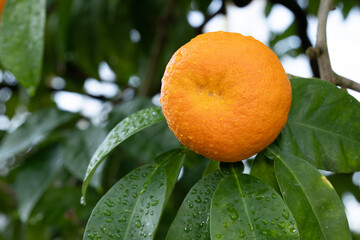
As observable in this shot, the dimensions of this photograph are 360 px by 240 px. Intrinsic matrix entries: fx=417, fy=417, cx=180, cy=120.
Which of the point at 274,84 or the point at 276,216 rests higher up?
the point at 274,84

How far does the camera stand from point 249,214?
1.66 ft

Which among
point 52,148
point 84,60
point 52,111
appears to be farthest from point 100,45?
point 52,148

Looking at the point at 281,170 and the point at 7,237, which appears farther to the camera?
the point at 7,237

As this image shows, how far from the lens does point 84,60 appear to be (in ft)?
5.32

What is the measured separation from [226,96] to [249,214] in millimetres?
152

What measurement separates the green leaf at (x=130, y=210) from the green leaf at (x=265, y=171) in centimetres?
13

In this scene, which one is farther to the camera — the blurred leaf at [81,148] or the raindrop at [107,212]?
the blurred leaf at [81,148]

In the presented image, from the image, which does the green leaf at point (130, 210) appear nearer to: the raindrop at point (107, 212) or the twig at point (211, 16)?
the raindrop at point (107, 212)

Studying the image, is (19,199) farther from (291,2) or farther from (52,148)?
(291,2)

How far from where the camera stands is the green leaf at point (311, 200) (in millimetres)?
533

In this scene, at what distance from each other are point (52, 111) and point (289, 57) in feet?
3.41

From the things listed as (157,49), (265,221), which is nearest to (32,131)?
(157,49)

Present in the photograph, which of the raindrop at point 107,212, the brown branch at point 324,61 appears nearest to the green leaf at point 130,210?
the raindrop at point 107,212

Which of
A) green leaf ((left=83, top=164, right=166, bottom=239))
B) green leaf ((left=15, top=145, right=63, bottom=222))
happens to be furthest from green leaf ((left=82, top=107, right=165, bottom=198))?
green leaf ((left=15, top=145, right=63, bottom=222))
